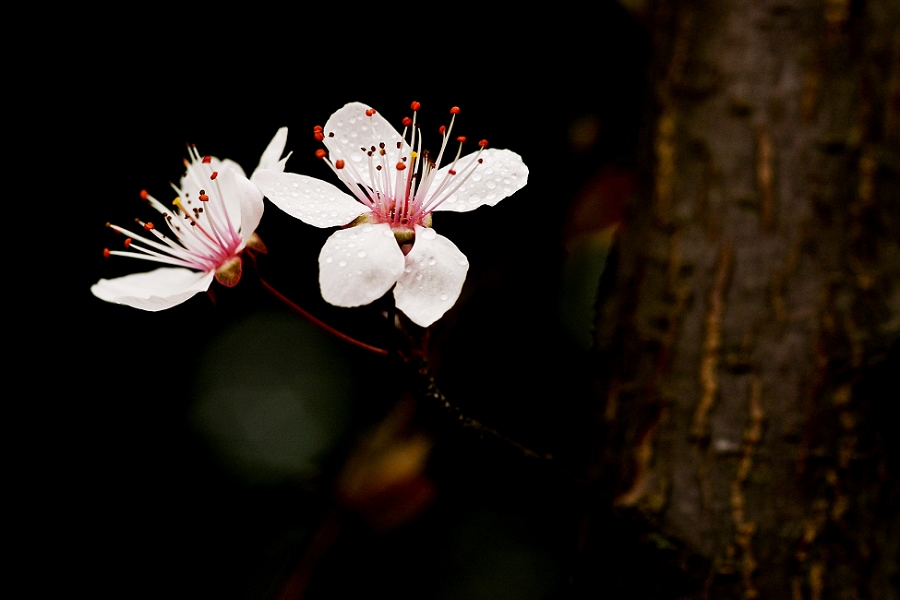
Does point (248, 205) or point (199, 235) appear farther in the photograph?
point (199, 235)

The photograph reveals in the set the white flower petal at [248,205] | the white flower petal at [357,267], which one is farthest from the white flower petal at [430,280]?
the white flower petal at [248,205]

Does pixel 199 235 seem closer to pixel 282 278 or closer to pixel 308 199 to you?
pixel 308 199

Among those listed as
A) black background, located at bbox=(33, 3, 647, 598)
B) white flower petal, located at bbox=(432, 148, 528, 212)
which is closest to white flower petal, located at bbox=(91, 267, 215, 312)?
white flower petal, located at bbox=(432, 148, 528, 212)

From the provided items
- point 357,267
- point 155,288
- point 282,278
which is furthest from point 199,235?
point 282,278

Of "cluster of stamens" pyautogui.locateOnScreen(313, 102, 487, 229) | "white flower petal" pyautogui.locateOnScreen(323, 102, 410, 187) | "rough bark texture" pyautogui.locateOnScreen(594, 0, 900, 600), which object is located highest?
"white flower petal" pyautogui.locateOnScreen(323, 102, 410, 187)

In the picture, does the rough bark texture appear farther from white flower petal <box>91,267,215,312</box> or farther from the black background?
white flower petal <box>91,267,215,312</box>

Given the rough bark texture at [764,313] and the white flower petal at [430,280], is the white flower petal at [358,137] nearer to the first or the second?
the white flower petal at [430,280]
